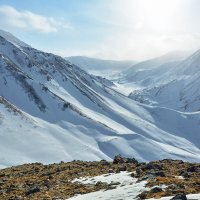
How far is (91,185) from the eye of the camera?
30.6m

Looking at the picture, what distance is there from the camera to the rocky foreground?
83.5 ft

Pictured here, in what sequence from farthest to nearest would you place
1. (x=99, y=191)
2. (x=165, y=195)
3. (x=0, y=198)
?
(x=0, y=198)
(x=99, y=191)
(x=165, y=195)

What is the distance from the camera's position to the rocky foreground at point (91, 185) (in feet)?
83.5

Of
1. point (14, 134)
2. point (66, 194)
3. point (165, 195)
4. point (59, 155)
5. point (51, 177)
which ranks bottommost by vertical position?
point (165, 195)

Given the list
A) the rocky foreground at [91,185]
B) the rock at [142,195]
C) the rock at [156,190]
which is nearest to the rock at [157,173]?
the rocky foreground at [91,185]

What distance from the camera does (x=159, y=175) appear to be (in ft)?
94.6

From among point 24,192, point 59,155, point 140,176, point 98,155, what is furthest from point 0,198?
point 98,155

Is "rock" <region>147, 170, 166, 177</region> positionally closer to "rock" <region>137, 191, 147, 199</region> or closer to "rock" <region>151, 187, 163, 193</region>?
"rock" <region>151, 187, 163, 193</region>

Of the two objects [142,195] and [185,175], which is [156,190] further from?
[185,175]

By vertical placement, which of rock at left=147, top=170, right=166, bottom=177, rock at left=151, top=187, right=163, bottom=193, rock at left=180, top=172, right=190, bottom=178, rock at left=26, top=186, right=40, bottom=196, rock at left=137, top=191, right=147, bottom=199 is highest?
rock at left=26, top=186, right=40, bottom=196

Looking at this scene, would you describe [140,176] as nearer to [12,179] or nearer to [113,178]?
[113,178]

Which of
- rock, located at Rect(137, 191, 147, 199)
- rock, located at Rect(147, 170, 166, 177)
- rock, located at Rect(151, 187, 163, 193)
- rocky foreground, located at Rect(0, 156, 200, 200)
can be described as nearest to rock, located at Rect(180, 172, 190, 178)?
rocky foreground, located at Rect(0, 156, 200, 200)

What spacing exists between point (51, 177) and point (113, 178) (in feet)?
20.9

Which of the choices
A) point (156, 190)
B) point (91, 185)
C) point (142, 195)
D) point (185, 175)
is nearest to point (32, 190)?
point (91, 185)
